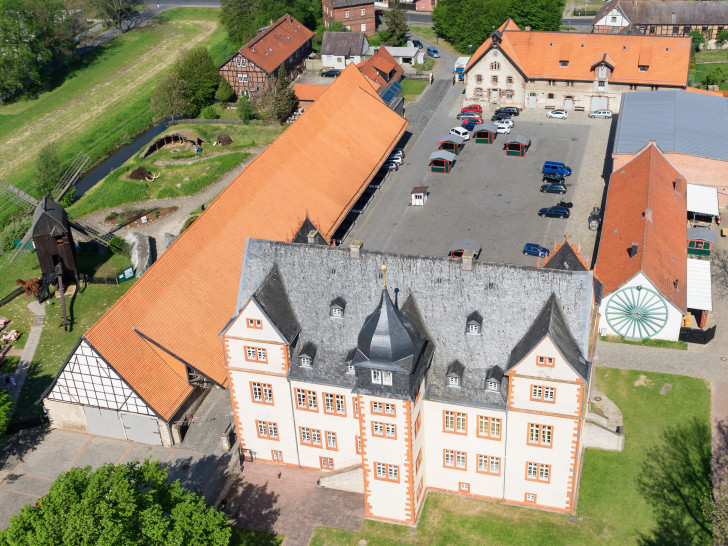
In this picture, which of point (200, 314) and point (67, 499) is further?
point (200, 314)

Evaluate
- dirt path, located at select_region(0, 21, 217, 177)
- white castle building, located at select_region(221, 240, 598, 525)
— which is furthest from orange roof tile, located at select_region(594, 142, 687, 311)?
dirt path, located at select_region(0, 21, 217, 177)

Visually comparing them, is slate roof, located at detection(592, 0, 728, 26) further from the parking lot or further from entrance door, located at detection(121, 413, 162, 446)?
entrance door, located at detection(121, 413, 162, 446)

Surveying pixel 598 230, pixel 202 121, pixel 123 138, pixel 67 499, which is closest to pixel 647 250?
pixel 598 230

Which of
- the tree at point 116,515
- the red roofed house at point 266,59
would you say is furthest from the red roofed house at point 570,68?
the tree at point 116,515

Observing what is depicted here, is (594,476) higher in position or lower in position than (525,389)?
lower

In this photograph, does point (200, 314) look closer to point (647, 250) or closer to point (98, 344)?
point (98, 344)
